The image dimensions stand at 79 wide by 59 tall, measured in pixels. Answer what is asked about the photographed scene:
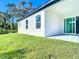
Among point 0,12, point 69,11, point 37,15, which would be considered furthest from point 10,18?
point 69,11

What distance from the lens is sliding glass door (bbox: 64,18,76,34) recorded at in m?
13.2

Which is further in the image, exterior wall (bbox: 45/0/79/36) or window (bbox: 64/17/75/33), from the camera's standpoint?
window (bbox: 64/17/75/33)

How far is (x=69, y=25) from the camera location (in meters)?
13.9

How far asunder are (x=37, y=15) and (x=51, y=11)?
2.34m

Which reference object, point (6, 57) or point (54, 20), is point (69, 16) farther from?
point (6, 57)

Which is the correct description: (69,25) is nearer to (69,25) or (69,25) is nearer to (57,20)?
(69,25)

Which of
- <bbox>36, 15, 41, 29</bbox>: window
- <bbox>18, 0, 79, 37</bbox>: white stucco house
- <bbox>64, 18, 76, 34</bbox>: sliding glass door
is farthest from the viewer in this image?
<bbox>36, 15, 41, 29</bbox>: window

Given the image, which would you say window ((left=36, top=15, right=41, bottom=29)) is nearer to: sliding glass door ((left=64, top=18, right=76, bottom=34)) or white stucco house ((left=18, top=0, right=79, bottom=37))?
white stucco house ((left=18, top=0, right=79, bottom=37))

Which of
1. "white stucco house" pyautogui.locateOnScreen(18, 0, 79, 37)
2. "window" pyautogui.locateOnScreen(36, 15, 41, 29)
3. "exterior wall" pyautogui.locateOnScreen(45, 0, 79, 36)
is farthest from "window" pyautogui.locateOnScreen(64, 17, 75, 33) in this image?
"window" pyautogui.locateOnScreen(36, 15, 41, 29)

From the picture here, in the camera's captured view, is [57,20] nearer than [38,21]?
Yes

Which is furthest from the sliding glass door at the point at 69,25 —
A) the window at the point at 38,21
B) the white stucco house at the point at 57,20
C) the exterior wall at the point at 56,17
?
the window at the point at 38,21

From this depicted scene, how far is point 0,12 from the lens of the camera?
46.4m

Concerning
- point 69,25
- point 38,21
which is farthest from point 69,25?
point 38,21

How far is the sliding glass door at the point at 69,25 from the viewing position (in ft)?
43.2
